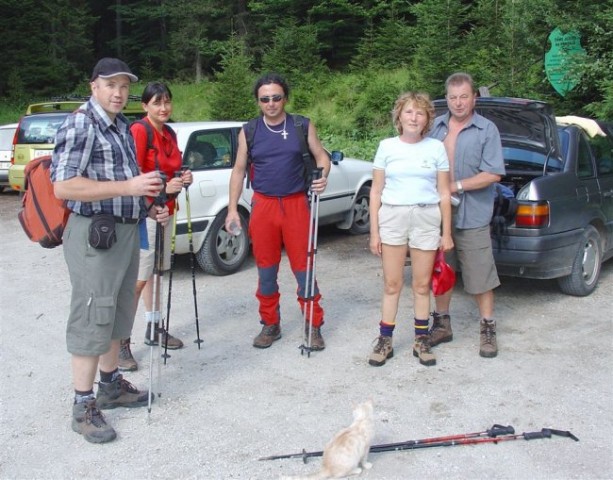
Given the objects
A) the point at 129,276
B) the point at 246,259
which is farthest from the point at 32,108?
the point at 129,276

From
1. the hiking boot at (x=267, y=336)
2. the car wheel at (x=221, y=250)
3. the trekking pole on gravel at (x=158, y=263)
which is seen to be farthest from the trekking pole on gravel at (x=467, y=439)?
the car wheel at (x=221, y=250)

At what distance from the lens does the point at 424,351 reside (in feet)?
15.6

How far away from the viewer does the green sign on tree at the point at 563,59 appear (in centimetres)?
1019

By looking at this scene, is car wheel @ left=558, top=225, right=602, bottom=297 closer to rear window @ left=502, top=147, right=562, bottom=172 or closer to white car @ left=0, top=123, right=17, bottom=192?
rear window @ left=502, top=147, right=562, bottom=172

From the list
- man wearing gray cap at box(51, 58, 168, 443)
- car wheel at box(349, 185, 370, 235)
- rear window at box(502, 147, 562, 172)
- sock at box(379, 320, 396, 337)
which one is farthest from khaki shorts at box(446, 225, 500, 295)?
car wheel at box(349, 185, 370, 235)

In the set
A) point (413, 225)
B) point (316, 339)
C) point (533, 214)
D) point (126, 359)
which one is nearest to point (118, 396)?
point (126, 359)

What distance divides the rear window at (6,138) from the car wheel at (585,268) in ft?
38.0

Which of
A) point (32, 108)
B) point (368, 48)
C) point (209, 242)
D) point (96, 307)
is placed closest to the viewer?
point (96, 307)

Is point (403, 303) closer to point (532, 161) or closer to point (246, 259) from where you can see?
point (532, 161)

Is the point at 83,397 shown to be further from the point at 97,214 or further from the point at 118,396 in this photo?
the point at 97,214

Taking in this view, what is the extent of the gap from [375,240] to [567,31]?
7510 mm

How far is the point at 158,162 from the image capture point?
466cm

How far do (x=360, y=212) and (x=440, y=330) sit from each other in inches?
166

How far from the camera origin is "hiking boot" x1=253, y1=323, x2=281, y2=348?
16.9 ft
